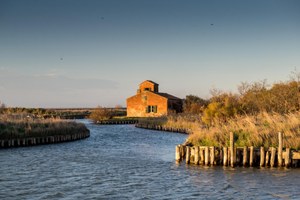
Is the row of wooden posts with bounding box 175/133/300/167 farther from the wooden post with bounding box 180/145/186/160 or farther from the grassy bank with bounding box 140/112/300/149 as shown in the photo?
the wooden post with bounding box 180/145/186/160

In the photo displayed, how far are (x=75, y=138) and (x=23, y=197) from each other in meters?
30.3

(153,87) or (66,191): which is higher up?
(153,87)

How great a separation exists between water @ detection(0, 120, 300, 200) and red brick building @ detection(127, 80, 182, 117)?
5434 centimetres

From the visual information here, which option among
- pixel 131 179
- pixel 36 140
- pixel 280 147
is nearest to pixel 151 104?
pixel 36 140

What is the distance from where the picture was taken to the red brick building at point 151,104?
85.9 metres

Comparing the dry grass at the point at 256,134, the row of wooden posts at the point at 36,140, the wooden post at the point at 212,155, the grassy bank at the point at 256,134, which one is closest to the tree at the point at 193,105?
the row of wooden posts at the point at 36,140

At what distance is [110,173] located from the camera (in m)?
24.4

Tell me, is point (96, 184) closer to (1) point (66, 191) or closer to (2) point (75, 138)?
(1) point (66, 191)

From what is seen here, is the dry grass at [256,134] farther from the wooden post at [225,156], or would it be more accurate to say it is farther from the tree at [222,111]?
the tree at [222,111]

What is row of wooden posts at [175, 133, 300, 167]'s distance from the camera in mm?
23933

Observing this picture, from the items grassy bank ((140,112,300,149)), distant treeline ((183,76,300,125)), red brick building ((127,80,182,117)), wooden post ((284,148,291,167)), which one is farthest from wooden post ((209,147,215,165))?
red brick building ((127,80,182,117))

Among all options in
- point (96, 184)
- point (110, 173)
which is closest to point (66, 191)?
point (96, 184)

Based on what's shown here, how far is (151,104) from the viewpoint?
87.6 meters

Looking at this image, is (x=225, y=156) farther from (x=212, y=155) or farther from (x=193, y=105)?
(x=193, y=105)
